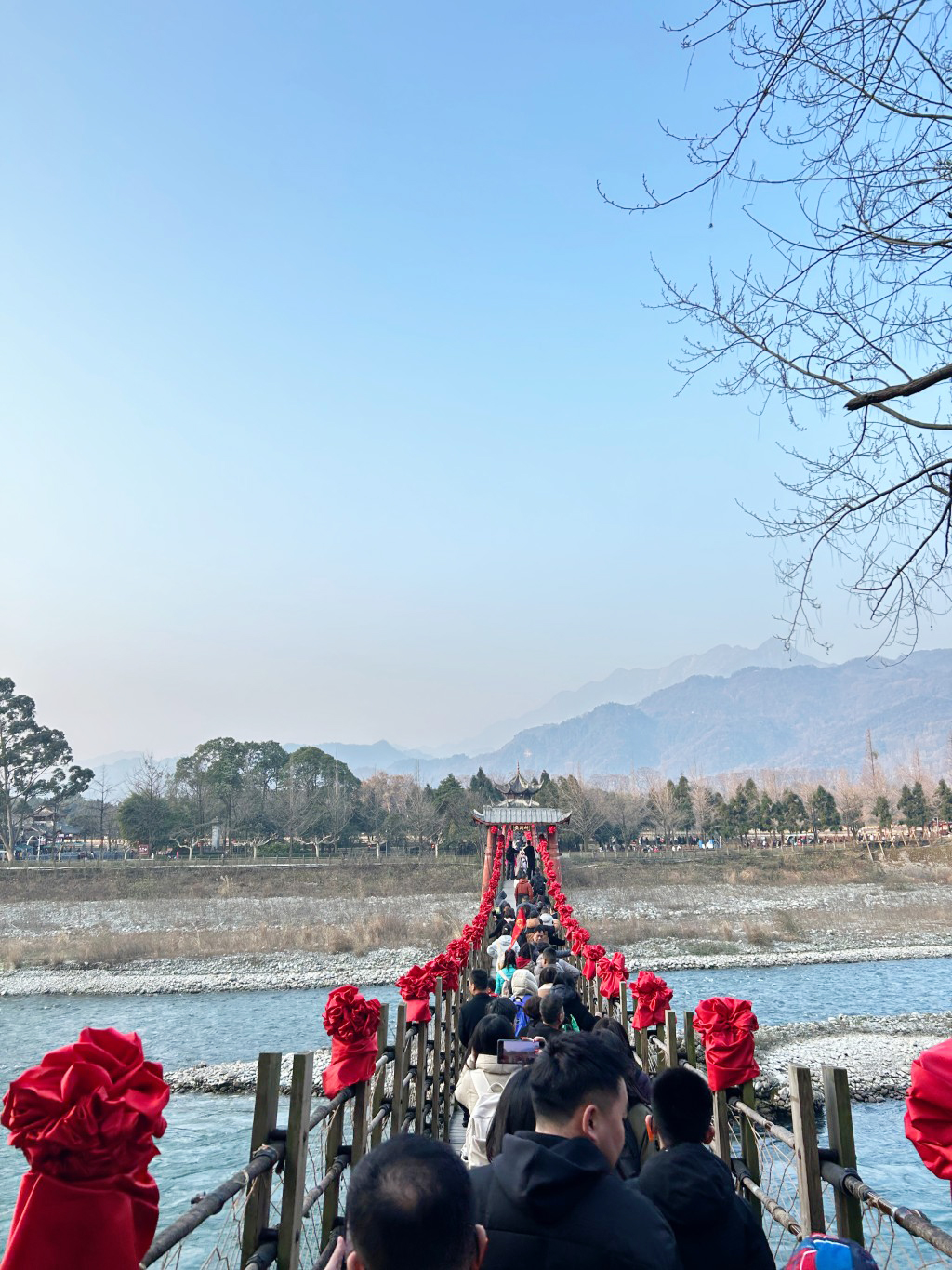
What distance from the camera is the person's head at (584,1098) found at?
91.4 inches

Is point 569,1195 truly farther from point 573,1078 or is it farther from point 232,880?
point 232,880

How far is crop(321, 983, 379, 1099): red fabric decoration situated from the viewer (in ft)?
11.9

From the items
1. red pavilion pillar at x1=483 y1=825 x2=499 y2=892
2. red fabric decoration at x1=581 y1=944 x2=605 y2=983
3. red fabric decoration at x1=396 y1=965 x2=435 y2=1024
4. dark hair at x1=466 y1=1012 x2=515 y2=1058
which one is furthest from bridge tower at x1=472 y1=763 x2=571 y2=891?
dark hair at x1=466 y1=1012 x2=515 y2=1058

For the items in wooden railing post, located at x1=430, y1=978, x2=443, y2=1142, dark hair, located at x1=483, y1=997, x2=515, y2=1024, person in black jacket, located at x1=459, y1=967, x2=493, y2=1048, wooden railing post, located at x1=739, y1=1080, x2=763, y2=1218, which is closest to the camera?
wooden railing post, located at x1=739, y1=1080, x2=763, y2=1218

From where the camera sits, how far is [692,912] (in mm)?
32062

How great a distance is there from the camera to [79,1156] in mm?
1645

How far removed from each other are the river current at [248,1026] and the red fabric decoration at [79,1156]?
8375 millimetres

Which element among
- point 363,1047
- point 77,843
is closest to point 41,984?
point 363,1047

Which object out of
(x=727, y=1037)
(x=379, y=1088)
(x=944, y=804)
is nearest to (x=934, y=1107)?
(x=727, y=1037)

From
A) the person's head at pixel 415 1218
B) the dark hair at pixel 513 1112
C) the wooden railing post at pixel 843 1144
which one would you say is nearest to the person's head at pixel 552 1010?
the dark hair at pixel 513 1112

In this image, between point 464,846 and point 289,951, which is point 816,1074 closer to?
point 289,951

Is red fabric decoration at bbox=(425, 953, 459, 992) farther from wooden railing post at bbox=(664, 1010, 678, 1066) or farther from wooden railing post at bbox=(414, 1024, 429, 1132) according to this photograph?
wooden railing post at bbox=(664, 1010, 678, 1066)

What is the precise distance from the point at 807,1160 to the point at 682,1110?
0.67m

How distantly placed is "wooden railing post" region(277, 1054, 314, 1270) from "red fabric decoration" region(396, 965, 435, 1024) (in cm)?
308
